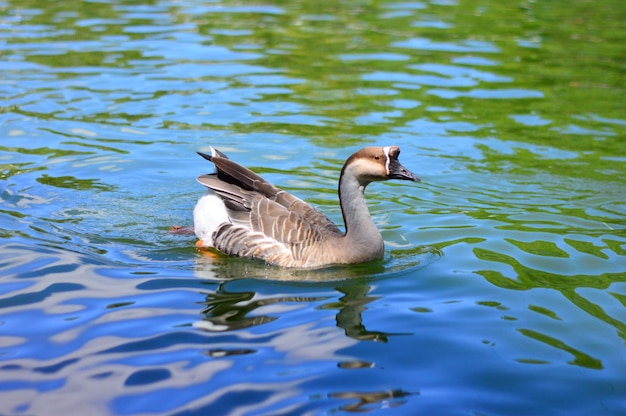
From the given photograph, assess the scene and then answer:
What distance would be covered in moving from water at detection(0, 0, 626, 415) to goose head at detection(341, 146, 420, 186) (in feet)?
3.34

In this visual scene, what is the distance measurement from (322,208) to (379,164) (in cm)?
278

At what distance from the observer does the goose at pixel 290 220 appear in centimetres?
922

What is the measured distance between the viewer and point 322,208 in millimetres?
11789

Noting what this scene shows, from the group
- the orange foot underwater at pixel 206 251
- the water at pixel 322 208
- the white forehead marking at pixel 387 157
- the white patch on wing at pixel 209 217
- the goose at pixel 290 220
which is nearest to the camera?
the water at pixel 322 208

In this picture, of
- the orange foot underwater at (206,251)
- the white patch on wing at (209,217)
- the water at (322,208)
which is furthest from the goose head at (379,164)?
the orange foot underwater at (206,251)

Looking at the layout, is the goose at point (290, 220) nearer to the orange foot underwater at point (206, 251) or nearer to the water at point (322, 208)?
the orange foot underwater at point (206, 251)

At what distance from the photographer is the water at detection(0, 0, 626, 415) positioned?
692 centimetres

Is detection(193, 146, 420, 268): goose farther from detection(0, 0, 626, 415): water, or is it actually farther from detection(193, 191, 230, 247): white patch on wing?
detection(0, 0, 626, 415): water

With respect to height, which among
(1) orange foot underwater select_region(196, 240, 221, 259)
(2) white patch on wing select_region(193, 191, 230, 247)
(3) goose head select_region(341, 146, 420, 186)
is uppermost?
(3) goose head select_region(341, 146, 420, 186)

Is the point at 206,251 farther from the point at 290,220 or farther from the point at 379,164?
the point at 379,164

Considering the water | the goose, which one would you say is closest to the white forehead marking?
the goose

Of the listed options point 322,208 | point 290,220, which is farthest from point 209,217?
→ point 322,208

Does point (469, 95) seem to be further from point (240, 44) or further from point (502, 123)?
point (240, 44)

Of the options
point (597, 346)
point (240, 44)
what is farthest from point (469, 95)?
point (597, 346)
